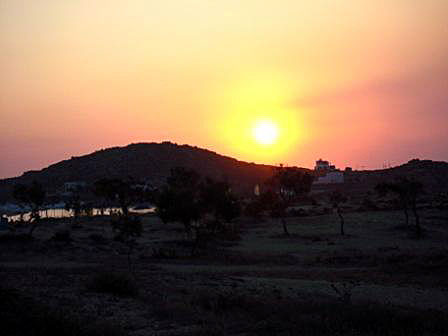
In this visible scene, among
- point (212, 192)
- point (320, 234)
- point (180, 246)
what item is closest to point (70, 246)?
point (180, 246)

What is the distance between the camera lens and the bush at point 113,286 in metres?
18.8

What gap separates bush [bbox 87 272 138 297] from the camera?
61.6 ft

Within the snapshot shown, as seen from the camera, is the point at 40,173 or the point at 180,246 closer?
the point at 180,246

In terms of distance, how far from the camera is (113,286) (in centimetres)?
1888

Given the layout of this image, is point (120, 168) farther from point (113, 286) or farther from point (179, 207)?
point (113, 286)

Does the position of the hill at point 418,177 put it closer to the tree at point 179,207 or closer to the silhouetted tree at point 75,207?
the silhouetted tree at point 75,207

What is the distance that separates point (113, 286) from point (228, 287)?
231 inches

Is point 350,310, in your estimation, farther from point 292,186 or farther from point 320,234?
point 292,186

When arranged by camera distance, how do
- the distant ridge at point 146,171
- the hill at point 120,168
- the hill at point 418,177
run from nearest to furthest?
the hill at point 418,177 → the distant ridge at point 146,171 → the hill at point 120,168

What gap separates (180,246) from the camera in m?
48.7

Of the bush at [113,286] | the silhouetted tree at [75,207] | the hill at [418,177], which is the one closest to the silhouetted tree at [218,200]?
the silhouetted tree at [75,207]

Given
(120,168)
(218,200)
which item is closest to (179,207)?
(218,200)

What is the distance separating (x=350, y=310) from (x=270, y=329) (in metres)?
2.98

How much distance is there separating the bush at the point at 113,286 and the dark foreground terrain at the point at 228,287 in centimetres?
4
